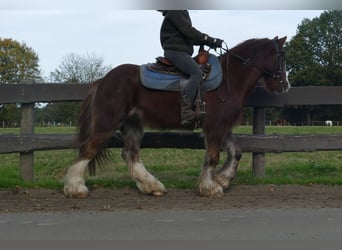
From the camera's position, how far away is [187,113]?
6473 millimetres

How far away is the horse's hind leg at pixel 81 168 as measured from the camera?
6215 millimetres

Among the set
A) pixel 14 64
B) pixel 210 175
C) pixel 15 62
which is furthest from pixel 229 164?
pixel 15 62

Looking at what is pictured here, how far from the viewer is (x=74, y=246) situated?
12.8 feet

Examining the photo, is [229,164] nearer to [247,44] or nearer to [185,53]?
[185,53]

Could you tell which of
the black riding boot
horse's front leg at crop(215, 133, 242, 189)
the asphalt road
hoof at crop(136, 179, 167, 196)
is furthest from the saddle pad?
the asphalt road

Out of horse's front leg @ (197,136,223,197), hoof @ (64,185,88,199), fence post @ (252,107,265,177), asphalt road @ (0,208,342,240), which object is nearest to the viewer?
asphalt road @ (0,208,342,240)

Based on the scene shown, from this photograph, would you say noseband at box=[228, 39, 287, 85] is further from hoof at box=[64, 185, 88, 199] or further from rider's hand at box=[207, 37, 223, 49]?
hoof at box=[64, 185, 88, 199]

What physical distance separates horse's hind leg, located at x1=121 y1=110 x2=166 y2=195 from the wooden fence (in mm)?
420

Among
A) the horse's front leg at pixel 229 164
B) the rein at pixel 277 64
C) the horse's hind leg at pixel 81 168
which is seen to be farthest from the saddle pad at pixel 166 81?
the horse's hind leg at pixel 81 168

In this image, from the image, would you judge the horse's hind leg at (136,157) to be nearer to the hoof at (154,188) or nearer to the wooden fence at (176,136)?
the hoof at (154,188)

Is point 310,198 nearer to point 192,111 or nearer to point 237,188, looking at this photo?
point 237,188

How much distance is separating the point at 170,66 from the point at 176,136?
4.24 feet

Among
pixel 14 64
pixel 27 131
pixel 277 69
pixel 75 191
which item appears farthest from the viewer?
pixel 14 64

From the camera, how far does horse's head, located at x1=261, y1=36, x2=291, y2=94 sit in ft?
23.0
